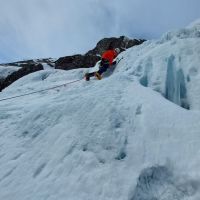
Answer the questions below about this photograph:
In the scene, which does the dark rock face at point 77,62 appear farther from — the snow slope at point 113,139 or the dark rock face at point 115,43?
the snow slope at point 113,139

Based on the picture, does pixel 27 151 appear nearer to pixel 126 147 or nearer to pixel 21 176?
pixel 21 176

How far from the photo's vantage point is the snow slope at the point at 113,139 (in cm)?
608

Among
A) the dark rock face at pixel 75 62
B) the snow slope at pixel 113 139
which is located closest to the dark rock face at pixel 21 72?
the dark rock face at pixel 75 62

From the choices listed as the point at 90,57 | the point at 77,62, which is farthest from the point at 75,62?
the point at 90,57

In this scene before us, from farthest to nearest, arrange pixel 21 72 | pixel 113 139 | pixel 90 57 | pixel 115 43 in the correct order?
pixel 115 43, pixel 21 72, pixel 90 57, pixel 113 139

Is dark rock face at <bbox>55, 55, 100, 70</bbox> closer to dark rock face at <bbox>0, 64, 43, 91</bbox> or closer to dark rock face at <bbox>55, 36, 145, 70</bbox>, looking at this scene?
dark rock face at <bbox>55, 36, 145, 70</bbox>

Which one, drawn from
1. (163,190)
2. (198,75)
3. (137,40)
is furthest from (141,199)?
(137,40)

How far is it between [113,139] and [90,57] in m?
14.0

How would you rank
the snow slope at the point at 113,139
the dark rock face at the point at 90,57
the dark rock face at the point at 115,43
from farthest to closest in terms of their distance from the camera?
the dark rock face at the point at 115,43, the dark rock face at the point at 90,57, the snow slope at the point at 113,139

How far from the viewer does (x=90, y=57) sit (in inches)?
816

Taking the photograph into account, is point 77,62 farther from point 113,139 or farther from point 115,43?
point 113,139

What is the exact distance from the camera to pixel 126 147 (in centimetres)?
692

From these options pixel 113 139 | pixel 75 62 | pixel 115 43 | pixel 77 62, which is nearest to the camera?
pixel 113 139

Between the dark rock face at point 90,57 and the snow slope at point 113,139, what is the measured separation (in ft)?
32.6
